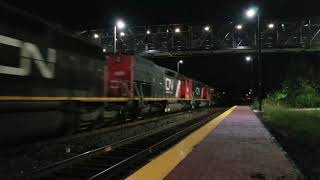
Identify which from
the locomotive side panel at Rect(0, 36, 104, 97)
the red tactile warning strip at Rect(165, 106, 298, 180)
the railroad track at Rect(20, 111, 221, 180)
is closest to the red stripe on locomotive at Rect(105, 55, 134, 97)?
the locomotive side panel at Rect(0, 36, 104, 97)

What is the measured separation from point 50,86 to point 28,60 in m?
1.34

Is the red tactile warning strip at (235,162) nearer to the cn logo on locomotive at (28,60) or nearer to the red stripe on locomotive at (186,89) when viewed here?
the cn logo on locomotive at (28,60)

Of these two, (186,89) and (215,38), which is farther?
(215,38)

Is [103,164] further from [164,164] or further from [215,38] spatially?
[215,38]

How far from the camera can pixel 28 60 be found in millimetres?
11117

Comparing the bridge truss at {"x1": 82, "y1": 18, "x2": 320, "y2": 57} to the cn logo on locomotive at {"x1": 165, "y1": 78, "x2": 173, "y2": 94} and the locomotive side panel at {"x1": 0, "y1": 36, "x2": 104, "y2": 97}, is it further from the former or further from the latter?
the locomotive side panel at {"x1": 0, "y1": 36, "x2": 104, "y2": 97}

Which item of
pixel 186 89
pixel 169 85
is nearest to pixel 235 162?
pixel 169 85

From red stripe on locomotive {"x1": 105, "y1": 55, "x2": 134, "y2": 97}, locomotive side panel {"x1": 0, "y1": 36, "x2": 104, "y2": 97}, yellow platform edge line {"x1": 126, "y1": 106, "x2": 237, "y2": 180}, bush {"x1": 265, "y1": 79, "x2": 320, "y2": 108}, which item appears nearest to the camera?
yellow platform edge line {"x1": 126, "y1": 106, "x2": 237, "y2": 180}

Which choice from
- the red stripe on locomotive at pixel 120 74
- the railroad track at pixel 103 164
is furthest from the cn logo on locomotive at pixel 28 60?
the red stripe on locomotive at pixel 120 74

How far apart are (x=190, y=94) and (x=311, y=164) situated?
3252cm

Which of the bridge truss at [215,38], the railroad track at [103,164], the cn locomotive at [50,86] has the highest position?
Result: the bridge truss at [215,38]

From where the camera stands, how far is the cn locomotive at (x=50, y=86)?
10.2 metres

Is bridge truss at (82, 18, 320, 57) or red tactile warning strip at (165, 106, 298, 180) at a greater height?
bridge truss at (82, 18, 320, 57)

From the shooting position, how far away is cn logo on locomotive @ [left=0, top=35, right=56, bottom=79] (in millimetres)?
10264
